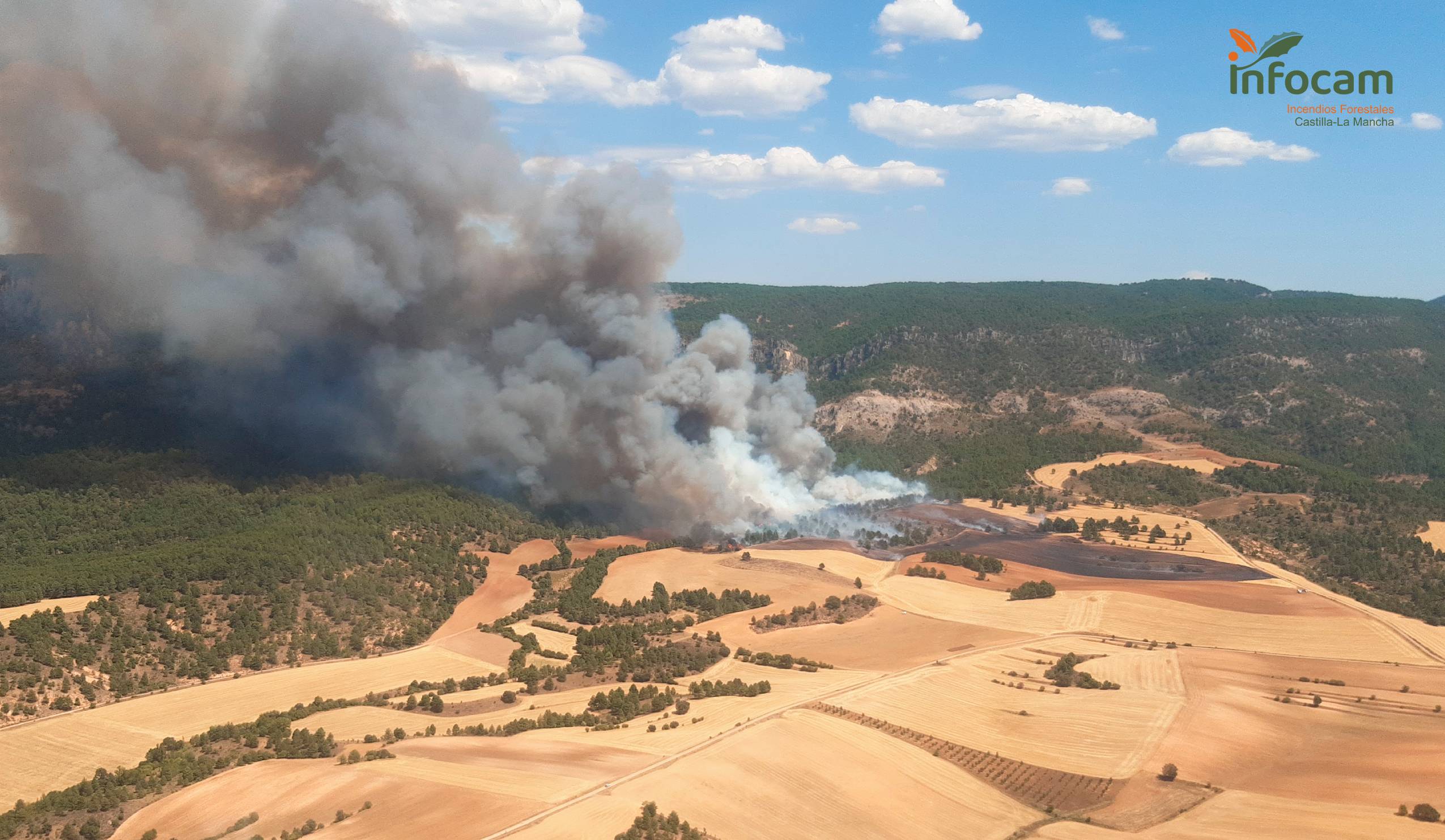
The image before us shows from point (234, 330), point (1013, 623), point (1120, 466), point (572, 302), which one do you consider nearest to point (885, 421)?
point (1120, 466)

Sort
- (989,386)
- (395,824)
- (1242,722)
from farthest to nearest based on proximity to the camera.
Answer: (989,386) < (1242,722) < (395,824)

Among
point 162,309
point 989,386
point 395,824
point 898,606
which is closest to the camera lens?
point 395,824

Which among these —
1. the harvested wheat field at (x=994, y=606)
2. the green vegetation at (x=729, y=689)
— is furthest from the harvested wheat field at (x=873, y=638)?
the green vegetation at (x=729, y=689)

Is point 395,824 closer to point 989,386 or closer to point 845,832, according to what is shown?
point 845,832

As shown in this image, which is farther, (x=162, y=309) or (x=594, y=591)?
(x=162, y=309)

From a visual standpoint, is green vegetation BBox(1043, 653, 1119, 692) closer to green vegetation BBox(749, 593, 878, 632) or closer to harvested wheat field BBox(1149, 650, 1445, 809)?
harvested wheat field BBox(1149, 650, 1445, 809)

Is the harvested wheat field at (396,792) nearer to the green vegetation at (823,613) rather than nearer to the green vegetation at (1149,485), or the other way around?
the green vegetation at (823,613)
